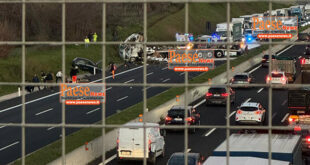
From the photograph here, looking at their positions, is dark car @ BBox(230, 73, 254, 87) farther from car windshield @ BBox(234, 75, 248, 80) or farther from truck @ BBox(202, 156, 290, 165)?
truck @ BBox(202, 156, 290, 165)

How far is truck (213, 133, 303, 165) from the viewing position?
29.5 meters

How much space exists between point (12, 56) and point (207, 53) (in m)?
47.7

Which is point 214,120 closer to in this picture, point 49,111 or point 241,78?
point 241,78

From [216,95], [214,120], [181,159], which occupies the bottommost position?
[214,120]

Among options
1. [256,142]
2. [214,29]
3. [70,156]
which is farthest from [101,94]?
[214,29]

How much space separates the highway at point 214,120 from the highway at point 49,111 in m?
5.48

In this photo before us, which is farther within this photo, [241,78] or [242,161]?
[241,78]

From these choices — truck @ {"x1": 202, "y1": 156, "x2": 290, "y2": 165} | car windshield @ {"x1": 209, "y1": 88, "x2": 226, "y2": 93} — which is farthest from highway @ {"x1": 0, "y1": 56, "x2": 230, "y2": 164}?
truck @ {"x1": 202, "y1": 156, "x2": 290, "y2": 165}

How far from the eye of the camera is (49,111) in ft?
187

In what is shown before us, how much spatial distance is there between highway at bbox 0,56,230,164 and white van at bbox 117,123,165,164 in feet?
20.7

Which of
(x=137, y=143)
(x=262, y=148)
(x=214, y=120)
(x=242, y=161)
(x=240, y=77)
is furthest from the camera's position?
(x=240, y=77)

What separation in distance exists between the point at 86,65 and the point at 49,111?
1187cm

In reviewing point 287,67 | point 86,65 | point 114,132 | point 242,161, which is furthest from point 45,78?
point 242,161

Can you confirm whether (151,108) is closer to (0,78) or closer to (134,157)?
(134,157)
